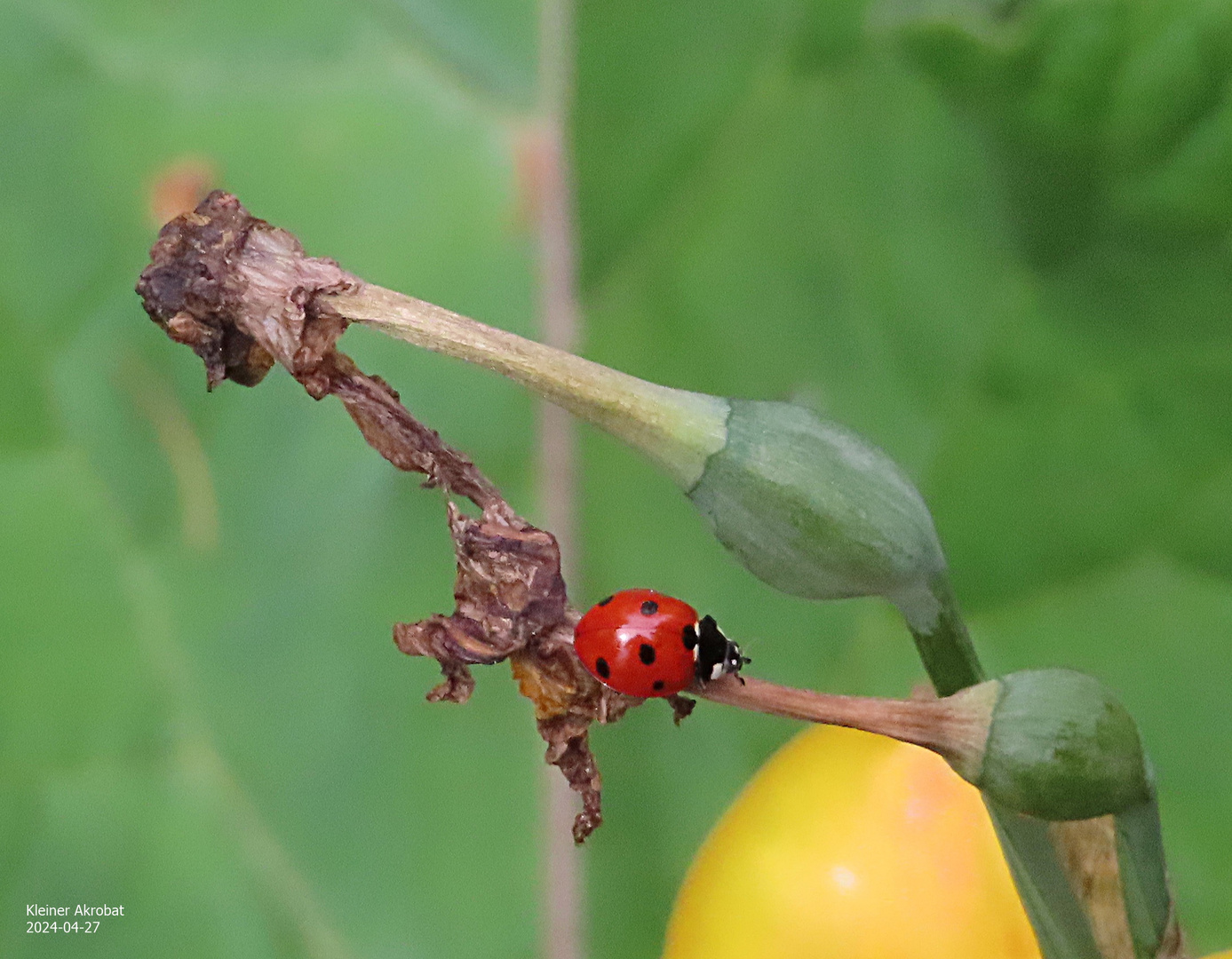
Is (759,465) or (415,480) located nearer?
(759,465)

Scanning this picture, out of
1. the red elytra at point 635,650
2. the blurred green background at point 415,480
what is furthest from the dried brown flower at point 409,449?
the blurred green background at point 415,480

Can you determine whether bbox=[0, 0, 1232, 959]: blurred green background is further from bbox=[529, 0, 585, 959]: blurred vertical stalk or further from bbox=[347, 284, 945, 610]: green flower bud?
bbox=[347, 284, 945, 610]: green flower bud

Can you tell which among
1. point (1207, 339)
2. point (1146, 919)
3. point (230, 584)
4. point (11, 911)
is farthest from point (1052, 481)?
point (11, 911)

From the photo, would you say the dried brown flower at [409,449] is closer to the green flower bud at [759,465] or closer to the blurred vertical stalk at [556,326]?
the green flower bud at [759,465]

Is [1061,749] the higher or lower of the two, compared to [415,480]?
lower

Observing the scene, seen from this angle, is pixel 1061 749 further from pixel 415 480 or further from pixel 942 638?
pixel 415 480

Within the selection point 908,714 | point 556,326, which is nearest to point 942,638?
point 908,714

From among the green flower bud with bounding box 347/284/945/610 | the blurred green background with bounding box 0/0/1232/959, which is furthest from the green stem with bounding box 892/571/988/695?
the blurred green background with bounding box 0/0/1232/959
